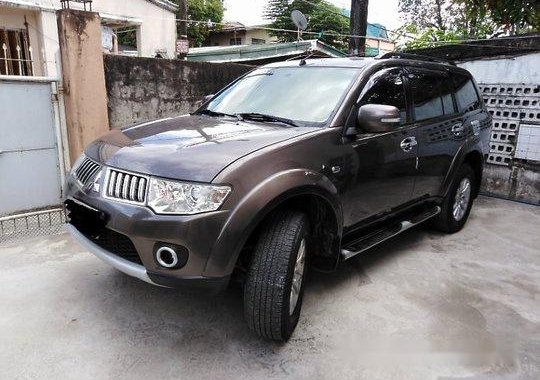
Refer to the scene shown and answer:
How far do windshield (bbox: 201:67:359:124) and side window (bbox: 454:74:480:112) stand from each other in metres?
1.74

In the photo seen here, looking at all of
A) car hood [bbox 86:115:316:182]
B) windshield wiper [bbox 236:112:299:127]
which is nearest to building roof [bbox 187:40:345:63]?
windshield wiper [bbox 236:112:299:127]

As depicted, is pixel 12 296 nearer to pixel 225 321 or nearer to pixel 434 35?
pixel 225 321

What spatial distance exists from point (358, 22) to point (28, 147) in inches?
206

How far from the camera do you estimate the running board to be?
305cm

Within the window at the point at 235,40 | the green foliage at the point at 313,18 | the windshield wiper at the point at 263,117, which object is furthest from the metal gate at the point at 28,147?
the window at the point at 235,40

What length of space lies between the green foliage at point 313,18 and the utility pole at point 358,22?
17097mm

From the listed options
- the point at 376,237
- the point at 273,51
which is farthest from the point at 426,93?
the point at 273,51

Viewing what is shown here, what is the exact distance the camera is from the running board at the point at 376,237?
120 inches

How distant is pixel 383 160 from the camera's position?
128 inches

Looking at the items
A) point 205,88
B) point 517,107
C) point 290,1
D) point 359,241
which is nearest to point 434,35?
point 517,107

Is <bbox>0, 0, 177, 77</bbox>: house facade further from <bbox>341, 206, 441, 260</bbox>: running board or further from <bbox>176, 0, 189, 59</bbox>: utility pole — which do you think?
<bbox>341, 206, 441, 260</bbox>: running board

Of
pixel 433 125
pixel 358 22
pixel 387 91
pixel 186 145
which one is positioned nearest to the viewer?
pixel 186 145

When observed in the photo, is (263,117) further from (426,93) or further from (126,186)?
(426,93)

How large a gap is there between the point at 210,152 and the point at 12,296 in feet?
5.99
